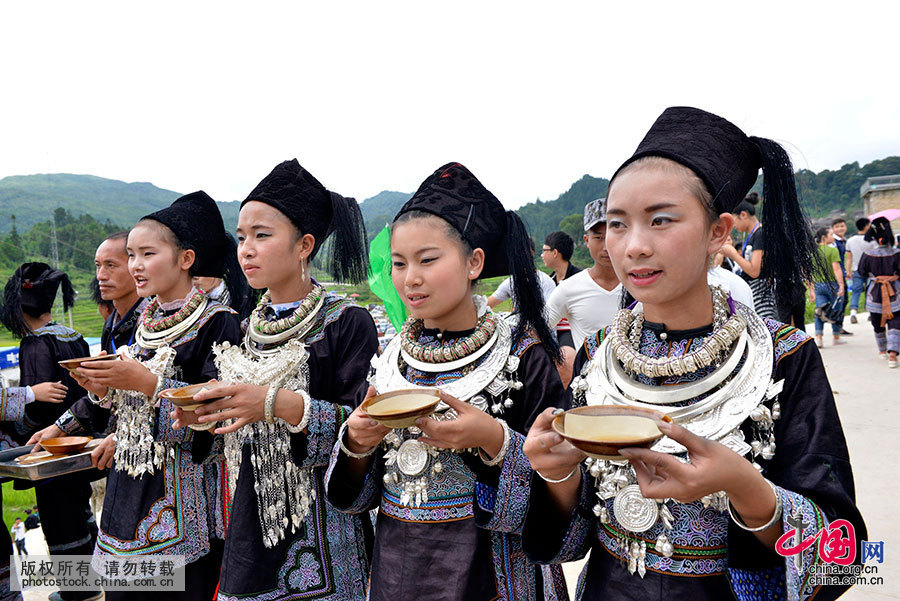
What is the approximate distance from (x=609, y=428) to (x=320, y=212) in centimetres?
196

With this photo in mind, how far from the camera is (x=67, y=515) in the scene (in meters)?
3.89

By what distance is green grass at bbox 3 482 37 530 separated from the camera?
5336 millimetres

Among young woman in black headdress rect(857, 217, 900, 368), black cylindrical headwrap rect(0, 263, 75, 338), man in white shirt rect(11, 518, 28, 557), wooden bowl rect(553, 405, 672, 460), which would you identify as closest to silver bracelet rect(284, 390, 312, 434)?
wooden bowl rect(553, 405, 672, 460)

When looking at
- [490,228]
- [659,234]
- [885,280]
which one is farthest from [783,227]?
[885,280]

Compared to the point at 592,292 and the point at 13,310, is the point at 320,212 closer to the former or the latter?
the point at 592,292

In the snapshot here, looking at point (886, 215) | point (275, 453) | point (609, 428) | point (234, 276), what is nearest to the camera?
point (609, 428)

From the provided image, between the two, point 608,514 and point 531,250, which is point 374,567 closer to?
point 608,514

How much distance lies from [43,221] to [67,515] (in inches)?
→ 187

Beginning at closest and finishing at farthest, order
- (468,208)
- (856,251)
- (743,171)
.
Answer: (743,171) < (468,208) < (856,251)

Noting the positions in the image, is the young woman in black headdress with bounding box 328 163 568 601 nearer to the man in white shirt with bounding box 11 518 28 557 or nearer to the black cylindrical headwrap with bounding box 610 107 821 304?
the black cylindrical headwrap with bounding box 610 107 821 304

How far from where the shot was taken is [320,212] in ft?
8.84

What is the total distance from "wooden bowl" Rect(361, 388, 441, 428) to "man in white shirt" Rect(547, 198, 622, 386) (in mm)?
2375

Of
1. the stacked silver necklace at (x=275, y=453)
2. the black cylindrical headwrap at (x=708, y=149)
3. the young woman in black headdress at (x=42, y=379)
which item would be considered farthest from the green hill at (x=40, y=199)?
the black cylindrical headwrap at (x=708, y=149)

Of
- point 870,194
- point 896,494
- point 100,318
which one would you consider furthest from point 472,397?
point 870,194
